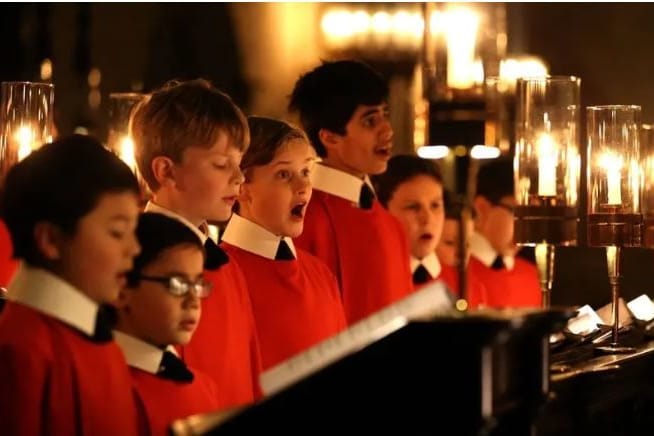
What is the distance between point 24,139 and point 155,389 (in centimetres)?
173

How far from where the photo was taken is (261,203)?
13.2 feet

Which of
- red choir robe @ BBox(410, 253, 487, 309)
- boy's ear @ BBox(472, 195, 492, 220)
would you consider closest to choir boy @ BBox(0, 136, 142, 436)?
red choir robe @ BBox(410, 253, 487, 309)

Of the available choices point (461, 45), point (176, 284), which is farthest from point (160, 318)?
point (461, 45)

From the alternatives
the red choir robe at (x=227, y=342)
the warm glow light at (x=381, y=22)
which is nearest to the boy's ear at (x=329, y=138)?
the red choir robe at (x=227, y=342)

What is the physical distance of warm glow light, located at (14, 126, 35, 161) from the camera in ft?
14.9

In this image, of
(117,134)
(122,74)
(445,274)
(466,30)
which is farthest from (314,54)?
(117,134)

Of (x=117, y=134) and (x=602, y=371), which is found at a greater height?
(x=117, y=134)

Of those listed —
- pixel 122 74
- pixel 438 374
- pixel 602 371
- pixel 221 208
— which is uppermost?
pixel 122 74

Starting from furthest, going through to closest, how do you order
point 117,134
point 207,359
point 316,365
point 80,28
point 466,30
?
point 80,28
point 466,30
point 117,134
point 207,359
point 316,365

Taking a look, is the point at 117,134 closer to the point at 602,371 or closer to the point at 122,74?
the point at 602,371

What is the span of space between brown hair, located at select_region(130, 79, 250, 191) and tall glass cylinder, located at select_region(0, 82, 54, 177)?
1081 millimetres

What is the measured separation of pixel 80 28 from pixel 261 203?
484 cm

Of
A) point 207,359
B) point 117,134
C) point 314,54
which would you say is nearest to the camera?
point 207,359

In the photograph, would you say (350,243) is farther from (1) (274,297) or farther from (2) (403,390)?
(2) (403,390)
